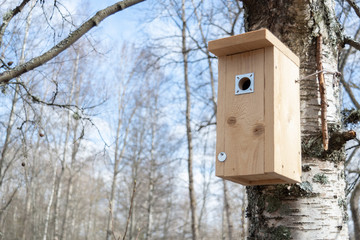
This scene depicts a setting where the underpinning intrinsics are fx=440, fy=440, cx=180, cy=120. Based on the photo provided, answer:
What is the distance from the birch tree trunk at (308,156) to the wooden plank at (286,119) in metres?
0.13

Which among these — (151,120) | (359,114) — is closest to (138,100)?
(151,120)

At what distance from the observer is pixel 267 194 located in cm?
273

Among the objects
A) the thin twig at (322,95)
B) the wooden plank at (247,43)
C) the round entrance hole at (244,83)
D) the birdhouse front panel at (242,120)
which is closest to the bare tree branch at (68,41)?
the wooden plank at (247,43)

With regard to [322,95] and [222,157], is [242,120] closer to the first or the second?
[222,157]

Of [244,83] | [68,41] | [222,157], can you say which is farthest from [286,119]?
[68,41]

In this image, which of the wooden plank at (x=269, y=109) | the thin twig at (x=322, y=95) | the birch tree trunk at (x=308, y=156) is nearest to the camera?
the wooden plank at (x=269, y=109)

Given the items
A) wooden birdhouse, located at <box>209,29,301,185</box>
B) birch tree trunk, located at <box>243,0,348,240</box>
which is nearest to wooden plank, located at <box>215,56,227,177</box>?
wooden birdhouse, located at <box>209,29,301,185</box>

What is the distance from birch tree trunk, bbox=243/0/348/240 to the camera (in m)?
2.62

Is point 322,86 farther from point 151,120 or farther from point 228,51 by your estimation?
point 151,120

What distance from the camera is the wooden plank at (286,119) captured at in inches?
96.5

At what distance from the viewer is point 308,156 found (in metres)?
2.77

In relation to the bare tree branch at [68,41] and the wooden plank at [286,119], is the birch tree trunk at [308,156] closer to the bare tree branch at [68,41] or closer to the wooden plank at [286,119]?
the wooden plank at [286,119]

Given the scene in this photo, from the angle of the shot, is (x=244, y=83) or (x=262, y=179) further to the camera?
(x=244, y=83)

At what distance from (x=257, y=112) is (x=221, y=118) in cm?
24
